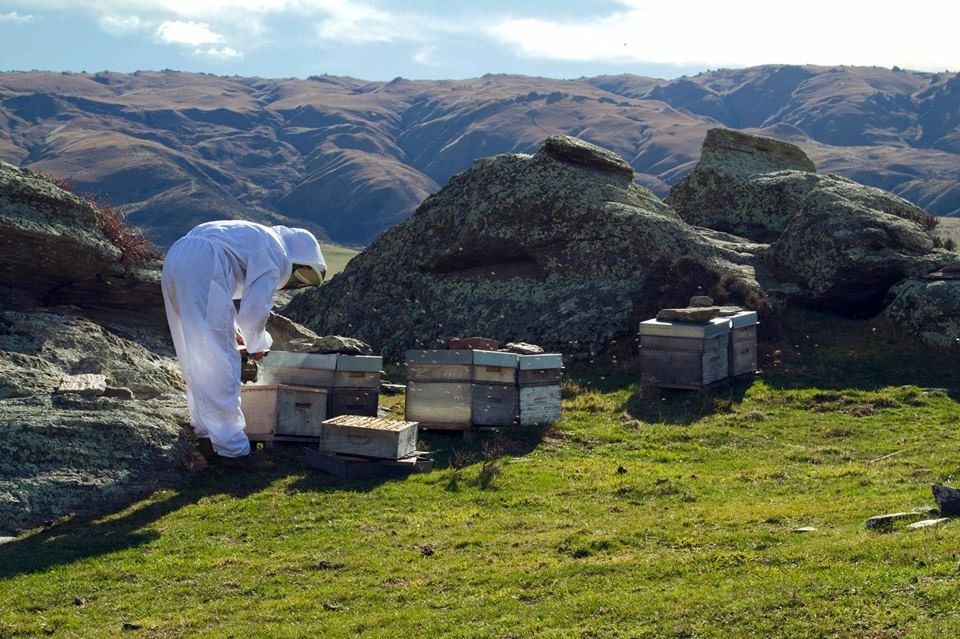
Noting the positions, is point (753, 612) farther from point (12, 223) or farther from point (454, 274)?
point (454, 274)

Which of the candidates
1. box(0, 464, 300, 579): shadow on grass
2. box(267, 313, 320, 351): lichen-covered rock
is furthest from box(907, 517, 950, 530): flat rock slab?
box(267, 313, 320, 351): lichen-covered rock

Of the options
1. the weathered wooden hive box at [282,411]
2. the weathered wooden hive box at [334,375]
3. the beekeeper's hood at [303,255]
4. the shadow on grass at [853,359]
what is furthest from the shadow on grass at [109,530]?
the shadow on grass at [853,359]

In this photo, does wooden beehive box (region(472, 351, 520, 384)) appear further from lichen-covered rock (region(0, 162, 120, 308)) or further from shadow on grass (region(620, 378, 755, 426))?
lichen-covered rock (region(0, 162, 120, 308))

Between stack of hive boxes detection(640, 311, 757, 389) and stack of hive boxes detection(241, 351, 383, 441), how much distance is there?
209 inches

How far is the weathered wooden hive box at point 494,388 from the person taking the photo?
15.6m

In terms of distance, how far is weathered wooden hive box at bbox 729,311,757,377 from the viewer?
61.9 feet

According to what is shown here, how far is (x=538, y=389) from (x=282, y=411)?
3.69m

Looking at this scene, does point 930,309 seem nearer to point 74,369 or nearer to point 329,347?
point 329,347

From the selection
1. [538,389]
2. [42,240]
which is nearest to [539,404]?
[538,389]

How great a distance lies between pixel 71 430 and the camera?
12.8 meters

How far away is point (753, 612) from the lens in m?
8.06

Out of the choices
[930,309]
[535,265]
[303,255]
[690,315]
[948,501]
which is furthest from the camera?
[535,265]

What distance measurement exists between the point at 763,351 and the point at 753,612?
1298 cm

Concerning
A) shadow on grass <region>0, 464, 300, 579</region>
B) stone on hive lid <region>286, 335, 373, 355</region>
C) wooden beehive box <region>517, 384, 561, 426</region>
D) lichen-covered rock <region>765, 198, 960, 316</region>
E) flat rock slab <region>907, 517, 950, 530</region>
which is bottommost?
shadow on grass <region>0, 464, 300, 579</region>
